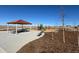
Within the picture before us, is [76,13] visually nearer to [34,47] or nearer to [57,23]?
[57,23]

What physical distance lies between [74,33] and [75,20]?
1.44 feet

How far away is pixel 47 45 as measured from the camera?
19.1 ft

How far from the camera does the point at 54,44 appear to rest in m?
5.84

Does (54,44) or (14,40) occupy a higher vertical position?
(14,40)

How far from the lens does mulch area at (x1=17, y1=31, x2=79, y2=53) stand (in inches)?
224

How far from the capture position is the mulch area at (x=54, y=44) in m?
5.70
